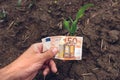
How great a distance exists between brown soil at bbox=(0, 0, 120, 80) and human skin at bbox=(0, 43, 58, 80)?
0.65 ft

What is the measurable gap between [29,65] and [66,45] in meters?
0.28

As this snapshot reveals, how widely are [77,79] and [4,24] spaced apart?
848mm

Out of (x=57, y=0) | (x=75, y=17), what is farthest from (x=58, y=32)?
(x=57, y=0)

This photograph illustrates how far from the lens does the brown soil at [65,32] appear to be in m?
2.27

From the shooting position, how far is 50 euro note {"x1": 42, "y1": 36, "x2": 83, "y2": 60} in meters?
2.17

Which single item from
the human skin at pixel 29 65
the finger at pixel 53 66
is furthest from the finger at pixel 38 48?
the finger at pixel 53 66

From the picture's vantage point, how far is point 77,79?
7.42 feet

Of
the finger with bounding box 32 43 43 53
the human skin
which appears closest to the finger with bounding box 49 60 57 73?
the human skin

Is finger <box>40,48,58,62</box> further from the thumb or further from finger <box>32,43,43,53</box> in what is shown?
finger <box>32,43,43,53</box>

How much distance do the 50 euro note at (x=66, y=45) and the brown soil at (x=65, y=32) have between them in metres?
0.16

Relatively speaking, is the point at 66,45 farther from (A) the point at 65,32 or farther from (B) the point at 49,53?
(A) the point at 65,32

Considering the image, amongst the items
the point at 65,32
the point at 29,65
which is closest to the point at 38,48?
the point at 29,65

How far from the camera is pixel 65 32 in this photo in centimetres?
248

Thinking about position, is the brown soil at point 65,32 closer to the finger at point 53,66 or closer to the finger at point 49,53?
the finger at point 53,66
